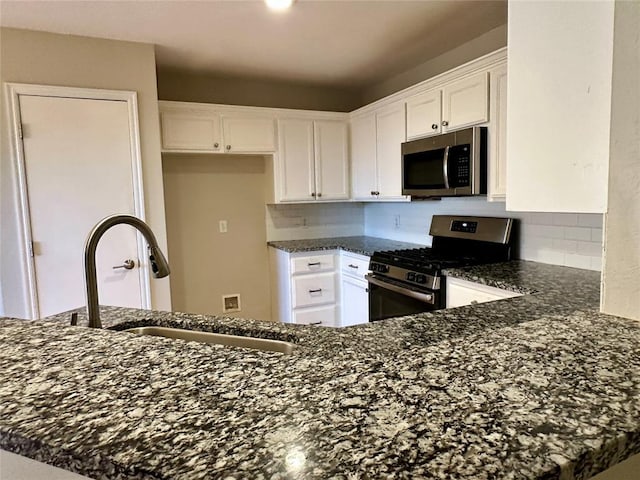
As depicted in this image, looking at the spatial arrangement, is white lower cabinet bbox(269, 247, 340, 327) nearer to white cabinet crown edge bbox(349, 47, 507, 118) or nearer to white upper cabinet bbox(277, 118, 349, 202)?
white upper cabinet bbox(277, 118, 349, 202)

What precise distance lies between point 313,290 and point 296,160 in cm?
118

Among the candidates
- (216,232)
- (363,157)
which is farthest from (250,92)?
(216,232)

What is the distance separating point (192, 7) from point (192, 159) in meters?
1.54

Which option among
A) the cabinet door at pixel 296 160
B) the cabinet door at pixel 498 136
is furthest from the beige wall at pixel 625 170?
the cabinet door at pixel 296 160

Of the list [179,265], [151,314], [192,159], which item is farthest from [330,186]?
[151,314]

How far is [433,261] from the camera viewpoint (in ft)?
8.18

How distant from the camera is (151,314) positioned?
1.35 m

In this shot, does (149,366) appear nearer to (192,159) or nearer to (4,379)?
(4,379)

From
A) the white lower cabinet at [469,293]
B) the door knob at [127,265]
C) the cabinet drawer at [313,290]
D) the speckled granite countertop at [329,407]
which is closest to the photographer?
the speckled granite countertop at [329,407]

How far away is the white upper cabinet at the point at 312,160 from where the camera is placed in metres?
3.62

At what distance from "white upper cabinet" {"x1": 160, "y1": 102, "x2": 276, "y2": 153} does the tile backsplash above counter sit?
70 centimetres

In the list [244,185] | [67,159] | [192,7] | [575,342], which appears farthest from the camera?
[244,185]

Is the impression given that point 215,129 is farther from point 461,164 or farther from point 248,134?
point 461,164

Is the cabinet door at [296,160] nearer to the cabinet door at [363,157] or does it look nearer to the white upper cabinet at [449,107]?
the cabinet door at [363,157]
